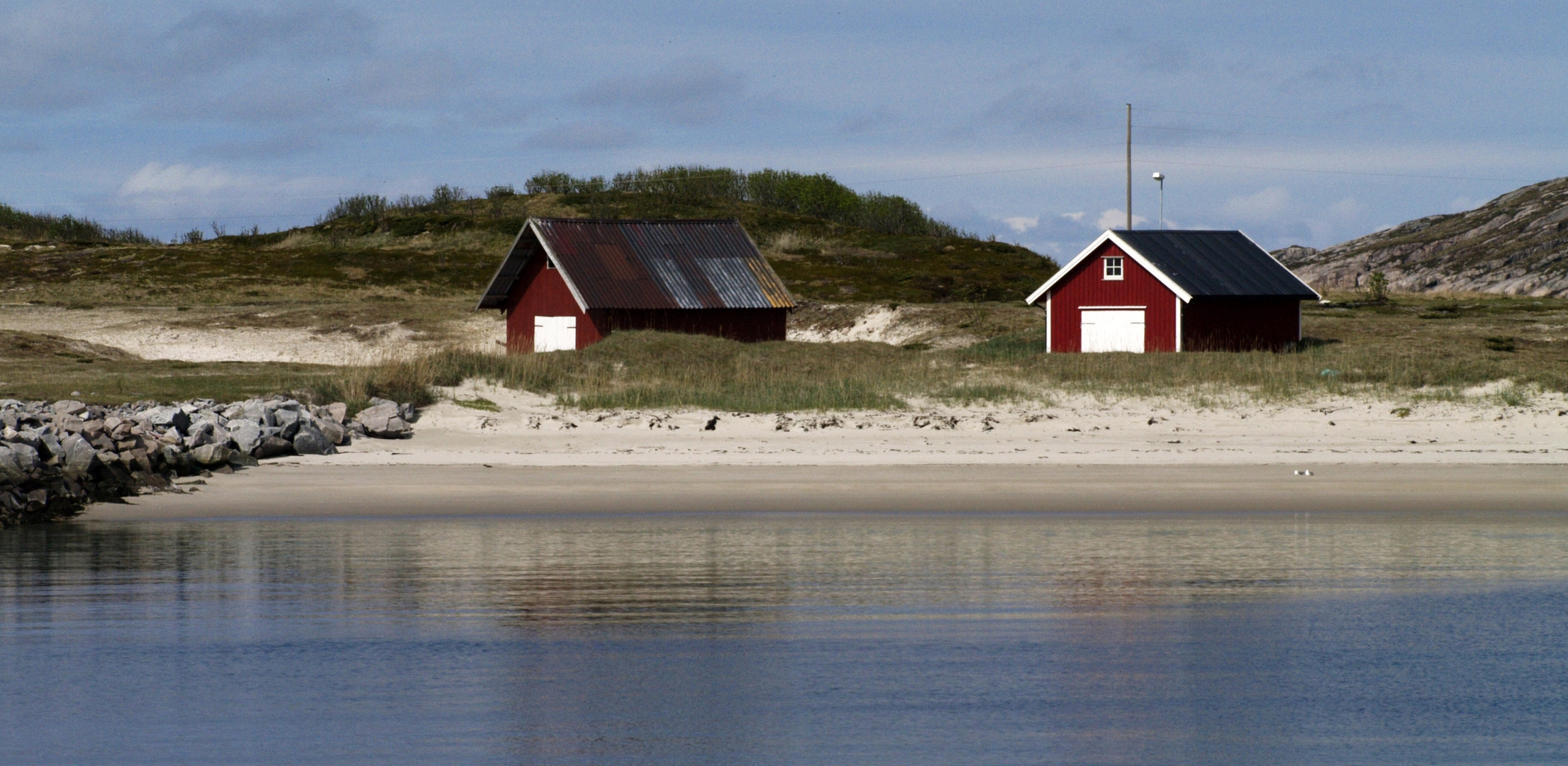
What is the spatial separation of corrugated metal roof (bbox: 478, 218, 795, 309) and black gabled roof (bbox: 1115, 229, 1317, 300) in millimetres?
9959

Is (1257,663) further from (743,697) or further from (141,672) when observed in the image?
(141,672)

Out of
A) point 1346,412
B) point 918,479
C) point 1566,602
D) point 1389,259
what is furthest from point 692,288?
point 1389,259

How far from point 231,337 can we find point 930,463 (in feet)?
122

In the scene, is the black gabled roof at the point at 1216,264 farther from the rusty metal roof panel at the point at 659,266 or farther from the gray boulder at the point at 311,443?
the gray boulder at the point at 311,443

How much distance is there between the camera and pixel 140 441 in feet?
65.9

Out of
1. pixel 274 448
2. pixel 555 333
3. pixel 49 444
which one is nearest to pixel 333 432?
pixel 274 448

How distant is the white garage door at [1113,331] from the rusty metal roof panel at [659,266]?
8.08 meters

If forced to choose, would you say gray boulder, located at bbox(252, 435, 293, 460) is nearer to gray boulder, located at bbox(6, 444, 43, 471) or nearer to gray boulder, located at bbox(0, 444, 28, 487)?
gray boulder, located at bbox(6, 444, 43, 471)

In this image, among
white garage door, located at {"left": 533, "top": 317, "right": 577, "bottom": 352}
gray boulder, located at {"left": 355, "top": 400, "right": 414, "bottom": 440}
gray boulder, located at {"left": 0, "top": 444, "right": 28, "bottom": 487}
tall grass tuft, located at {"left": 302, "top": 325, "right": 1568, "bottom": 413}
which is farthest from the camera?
white garage door, located at {"left": 533, "top": 317, "right": 577, "bottom": 352}

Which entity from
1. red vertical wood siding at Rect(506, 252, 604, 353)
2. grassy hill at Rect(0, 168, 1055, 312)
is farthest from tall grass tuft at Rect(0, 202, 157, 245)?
red vertical wood siding at Rect(506, 252, 604, 353)

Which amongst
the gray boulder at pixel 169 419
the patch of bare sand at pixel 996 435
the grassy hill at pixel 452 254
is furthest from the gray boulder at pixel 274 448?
the grassy hill at pixel 452 254

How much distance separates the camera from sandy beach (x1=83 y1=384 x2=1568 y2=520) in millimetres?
17906

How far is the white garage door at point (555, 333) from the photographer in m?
43.0

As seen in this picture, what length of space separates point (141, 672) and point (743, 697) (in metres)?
3.63
